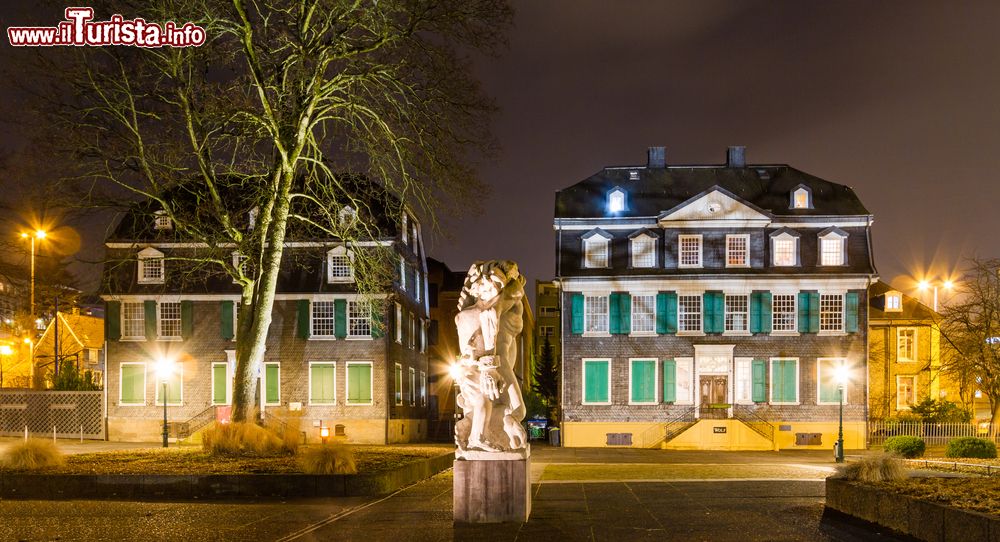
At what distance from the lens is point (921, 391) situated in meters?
49.8

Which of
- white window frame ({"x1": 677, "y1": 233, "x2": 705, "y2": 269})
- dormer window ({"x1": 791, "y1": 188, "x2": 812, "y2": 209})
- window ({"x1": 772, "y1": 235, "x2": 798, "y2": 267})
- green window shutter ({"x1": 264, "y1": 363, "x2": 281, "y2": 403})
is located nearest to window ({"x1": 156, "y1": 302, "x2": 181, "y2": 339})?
green window shutter ({"x1": 264, "y1": 363, "x2": 281, "y2": 403})

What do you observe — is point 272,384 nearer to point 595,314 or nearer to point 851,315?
point 595,314

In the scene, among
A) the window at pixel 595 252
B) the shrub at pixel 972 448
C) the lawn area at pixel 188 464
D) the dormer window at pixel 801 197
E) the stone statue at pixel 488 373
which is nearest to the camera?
the stone statue at pixel 488 373

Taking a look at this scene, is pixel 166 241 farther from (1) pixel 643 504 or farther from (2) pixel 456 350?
(1) pixel 643 504

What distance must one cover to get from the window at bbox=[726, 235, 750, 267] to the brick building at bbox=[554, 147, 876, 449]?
46 mm

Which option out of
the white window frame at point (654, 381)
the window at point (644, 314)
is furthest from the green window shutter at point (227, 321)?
the window at point (644, 314)

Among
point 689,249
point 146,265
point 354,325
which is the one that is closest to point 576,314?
point 689,249

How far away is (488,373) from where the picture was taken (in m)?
10.8

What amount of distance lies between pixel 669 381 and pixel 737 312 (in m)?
4.47

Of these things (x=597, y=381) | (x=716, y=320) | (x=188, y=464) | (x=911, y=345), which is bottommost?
(x=597, y=381)

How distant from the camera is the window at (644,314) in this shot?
145 feet

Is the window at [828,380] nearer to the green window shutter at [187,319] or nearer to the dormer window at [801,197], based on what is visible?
the dormer window at [801,197]

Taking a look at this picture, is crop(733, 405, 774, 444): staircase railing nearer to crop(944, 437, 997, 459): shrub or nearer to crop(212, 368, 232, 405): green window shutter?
crop(944, 437, 997, 459): shrub

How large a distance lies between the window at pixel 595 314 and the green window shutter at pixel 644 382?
238 centimetres
